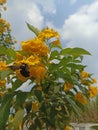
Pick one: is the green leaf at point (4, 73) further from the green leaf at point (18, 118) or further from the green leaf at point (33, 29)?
the green leaf at point (33, 29)

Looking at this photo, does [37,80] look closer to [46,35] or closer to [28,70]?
[28,70]

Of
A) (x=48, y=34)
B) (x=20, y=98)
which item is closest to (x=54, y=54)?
(x=48, y=34)

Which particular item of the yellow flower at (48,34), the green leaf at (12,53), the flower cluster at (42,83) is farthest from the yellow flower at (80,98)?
the green leaf at (12,53)

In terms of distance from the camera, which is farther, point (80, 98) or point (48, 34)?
point (80, 98)

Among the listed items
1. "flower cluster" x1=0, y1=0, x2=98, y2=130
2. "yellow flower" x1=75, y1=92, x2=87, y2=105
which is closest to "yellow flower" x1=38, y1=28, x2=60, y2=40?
"flower cluster" x1=0, y1=0, x2=98, y2=130

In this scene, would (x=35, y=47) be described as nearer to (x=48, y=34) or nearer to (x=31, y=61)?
(x=31, y=61)

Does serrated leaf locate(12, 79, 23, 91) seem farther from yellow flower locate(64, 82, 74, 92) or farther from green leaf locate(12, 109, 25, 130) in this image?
yellow flower locate(64, 82, 74, 92)
